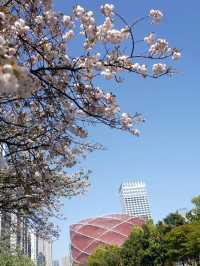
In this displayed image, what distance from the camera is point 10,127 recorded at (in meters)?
10.7

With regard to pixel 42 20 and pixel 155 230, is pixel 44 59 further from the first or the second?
pixel 155 230

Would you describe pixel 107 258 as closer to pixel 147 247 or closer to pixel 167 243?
pixel 147 247

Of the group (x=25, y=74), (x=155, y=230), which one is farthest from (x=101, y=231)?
(x=25, y=74)

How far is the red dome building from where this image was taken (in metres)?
152

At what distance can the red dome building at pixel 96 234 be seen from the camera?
15162cm

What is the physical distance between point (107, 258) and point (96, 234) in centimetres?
5808

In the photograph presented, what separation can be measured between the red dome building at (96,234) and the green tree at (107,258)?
43.7 metres

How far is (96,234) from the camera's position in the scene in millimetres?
152875

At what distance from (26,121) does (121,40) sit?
3.45 metres

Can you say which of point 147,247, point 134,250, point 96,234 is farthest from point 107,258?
point 96,234

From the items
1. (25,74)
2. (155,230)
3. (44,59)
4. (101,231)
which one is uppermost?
(101,231)

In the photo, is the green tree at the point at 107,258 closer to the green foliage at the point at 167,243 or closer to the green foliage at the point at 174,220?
the green foliage at the point at 167,243

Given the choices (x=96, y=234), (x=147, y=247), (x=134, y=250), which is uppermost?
(x=96, y=234)

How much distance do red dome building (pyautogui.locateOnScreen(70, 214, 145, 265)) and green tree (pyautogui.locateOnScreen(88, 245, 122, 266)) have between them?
43748 millimetres
